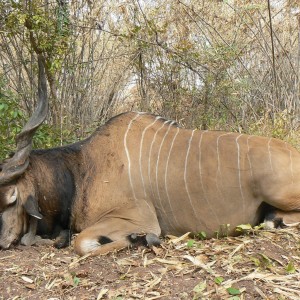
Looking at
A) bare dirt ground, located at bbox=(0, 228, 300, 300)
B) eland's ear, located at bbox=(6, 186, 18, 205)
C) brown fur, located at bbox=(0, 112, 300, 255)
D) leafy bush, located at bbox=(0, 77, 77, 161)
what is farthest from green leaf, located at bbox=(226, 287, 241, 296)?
leafy bush, located at bbox=(0, 77, 77, 161)

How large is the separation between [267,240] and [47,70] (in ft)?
9.46

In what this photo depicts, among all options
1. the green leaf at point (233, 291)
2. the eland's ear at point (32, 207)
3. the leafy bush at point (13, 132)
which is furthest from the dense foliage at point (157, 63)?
the green leaf at point (233, 291)

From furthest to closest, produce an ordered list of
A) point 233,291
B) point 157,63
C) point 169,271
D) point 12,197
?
1. point 157,63
2. point 12,197
3. point 169,271
4. point 233,291

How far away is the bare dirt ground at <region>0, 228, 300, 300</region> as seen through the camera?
250 cm

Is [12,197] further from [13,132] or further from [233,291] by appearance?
[233,291]

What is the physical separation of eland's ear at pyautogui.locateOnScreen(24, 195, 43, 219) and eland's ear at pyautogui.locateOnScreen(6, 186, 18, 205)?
0.08 m

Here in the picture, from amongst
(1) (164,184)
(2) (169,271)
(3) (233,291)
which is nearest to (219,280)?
(3) (233,291)

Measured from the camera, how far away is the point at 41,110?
3.55 m

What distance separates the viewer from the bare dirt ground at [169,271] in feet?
8.19

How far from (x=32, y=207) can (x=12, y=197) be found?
13 cm

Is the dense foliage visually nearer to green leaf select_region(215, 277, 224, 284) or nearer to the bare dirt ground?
the bare dirt ground

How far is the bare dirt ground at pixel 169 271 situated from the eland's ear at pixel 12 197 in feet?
0.95

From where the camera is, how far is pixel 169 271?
2.73 m

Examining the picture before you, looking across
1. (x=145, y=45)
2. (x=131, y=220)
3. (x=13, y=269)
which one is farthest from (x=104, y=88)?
(x=13, y=269)
